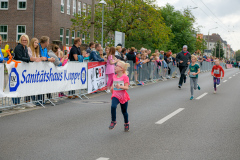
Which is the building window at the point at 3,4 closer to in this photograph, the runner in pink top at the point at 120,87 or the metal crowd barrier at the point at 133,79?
the metal crowd barrier at the point at 133,79

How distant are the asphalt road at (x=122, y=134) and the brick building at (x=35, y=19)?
31863 millimetres

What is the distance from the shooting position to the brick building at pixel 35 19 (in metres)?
42.2

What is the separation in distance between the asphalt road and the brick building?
31.9 meters

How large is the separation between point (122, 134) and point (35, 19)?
122 feet

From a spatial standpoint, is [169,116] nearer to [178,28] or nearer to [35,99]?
[35,99]

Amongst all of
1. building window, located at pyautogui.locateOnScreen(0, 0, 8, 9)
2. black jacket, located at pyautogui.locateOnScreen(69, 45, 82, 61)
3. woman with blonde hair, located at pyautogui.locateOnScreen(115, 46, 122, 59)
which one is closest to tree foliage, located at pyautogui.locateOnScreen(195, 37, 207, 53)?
building window, located at pyautogui.locateOnScreen(0, 0, 8, 9)

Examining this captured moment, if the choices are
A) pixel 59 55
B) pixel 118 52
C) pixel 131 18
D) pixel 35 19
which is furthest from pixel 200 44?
pixel 59 55

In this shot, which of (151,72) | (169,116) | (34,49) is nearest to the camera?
(169,116)

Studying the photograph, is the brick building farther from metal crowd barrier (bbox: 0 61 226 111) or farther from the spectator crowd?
the spectator crowd

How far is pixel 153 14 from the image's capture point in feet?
130

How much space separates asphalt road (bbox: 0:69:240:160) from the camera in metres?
5.85

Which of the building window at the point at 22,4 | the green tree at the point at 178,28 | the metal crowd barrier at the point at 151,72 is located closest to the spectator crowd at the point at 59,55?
the metal crowd barrier at the point at 151,72

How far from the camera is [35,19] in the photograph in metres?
42.8

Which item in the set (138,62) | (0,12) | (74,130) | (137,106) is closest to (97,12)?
(0,12)
